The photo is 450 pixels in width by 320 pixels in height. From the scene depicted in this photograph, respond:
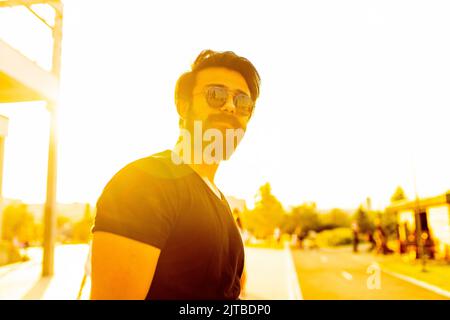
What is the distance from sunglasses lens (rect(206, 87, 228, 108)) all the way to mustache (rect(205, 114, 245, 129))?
42 mm

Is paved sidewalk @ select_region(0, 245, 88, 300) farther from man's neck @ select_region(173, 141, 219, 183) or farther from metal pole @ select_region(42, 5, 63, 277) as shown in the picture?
man's neck @ select_region(173, 141, 219, 183)

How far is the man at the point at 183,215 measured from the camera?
1.09 metres

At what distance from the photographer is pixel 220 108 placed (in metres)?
1.62

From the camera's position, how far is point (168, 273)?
1233mm

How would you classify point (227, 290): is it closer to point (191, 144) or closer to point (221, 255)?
point (221, 255)

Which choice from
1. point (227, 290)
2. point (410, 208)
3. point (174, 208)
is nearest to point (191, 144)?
point (174, 208)

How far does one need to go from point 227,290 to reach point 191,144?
21.6 inches

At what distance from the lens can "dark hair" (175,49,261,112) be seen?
1.73 meters

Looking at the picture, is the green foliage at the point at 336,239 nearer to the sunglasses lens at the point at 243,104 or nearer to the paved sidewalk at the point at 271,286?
the paved sidewalk at the point at 271,286

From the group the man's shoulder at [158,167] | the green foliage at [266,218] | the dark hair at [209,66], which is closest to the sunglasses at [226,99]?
the dark hair at [209,66]

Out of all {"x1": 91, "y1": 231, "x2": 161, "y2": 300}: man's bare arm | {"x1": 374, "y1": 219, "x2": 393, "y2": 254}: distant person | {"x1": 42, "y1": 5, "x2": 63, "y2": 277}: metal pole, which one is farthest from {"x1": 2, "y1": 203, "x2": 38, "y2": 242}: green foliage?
{"x1": 91, "y1": 231, "x2": 161, "y2": 300}: man's bare arm

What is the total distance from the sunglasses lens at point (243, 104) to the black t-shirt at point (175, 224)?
43 cm

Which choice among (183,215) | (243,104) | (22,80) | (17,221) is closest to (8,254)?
(22,80)

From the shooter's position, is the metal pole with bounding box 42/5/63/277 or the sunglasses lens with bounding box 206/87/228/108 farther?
the metal pole with bounding box 42/5/63/277
